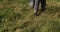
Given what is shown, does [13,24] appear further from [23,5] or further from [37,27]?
[23,5]

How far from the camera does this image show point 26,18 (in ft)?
21.1

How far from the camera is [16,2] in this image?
8.59 meters

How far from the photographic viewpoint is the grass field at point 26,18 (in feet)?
17.8

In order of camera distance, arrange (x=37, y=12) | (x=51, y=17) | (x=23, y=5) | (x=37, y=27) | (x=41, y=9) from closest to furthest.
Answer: (x=37, y=27) < (x=51, y=17) < (x=37, y=12) < (x=41, y=9) < (x=23, y=5)

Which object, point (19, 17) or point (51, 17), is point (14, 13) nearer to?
point (19, 17)

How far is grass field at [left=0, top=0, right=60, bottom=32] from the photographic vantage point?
5418 mm

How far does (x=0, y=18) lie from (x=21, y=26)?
3.25ft

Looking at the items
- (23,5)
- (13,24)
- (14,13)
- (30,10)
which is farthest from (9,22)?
(23,5)

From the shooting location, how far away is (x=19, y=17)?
6.63 metres

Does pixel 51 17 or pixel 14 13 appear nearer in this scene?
pixel 51 17

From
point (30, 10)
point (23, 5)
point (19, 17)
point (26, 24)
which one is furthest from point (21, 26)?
point (23, 5)

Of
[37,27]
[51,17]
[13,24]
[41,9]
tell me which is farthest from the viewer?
[41,9]

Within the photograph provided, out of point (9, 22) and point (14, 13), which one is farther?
point (14, 13)

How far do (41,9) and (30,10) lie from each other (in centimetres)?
36
